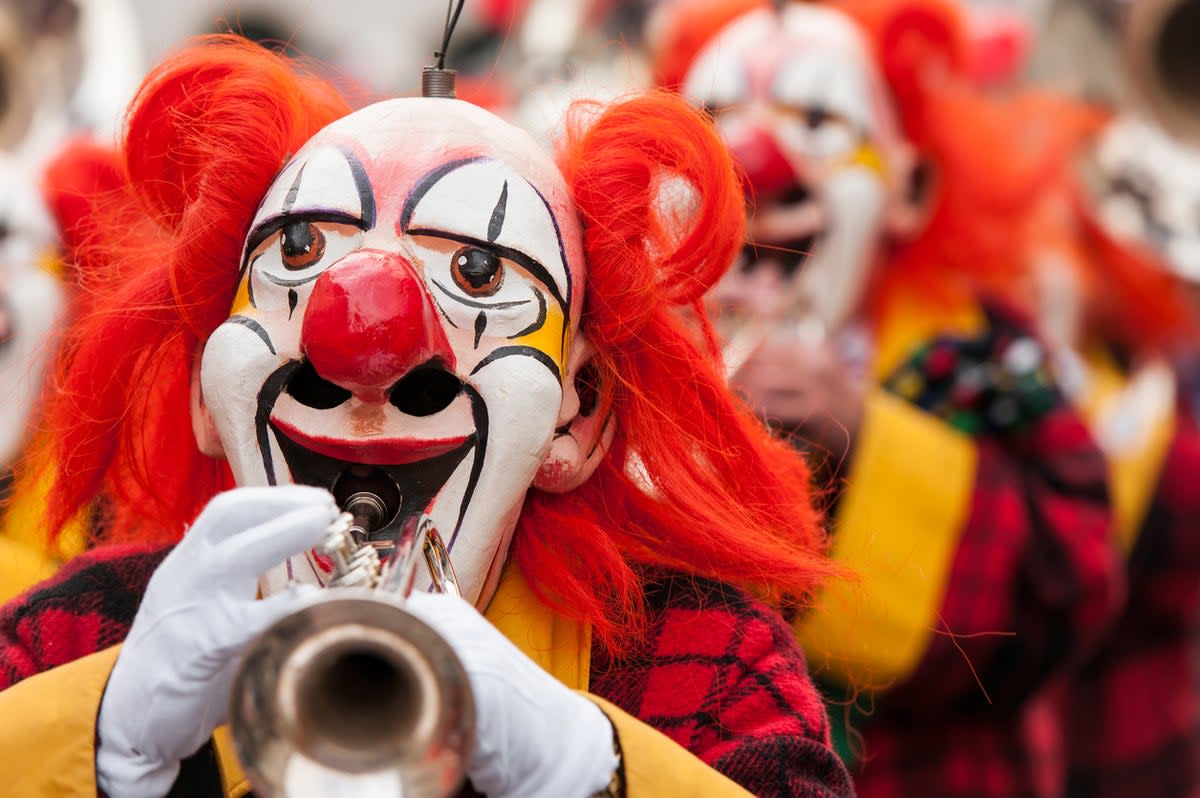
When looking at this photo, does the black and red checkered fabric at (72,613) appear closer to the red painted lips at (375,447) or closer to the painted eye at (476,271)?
the red painted lips at (375,447)

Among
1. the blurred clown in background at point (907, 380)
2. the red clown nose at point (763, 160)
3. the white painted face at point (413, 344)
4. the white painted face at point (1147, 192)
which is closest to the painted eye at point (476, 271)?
the white painted face at point (413, 344)

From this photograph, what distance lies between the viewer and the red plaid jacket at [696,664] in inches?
77.1

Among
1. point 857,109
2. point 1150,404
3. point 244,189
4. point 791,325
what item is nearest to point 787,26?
point 857,109

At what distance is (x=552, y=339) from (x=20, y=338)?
177 centimetres

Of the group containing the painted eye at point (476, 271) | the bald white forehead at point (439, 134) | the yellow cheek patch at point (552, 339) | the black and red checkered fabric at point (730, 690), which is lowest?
the black and red checkered fabric at point (730, 690)

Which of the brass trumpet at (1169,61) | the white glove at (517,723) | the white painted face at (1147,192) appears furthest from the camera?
the white painted face at (1147,192)

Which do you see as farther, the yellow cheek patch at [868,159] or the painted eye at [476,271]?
the yellow cheek patch at [868,159]

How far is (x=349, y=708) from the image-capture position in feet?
5.32

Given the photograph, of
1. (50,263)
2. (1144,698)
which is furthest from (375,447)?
(1144,698)

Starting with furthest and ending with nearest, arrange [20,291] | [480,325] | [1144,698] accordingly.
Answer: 1. [1144,698]
2. [20,291]
3. [480,325]

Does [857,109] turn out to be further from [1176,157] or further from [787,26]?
[1176,157]

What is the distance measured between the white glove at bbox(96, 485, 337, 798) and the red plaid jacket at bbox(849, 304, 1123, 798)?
6.03 ft

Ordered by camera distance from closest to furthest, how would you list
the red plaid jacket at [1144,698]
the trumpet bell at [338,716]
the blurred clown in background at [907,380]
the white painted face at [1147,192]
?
the trumpet bell at [338,716]
the blurred clown in background at [907,380]
the red plaid jacket at [1144,698]
the white painted face at [1147,192]

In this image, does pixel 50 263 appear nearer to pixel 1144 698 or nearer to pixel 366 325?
pixel 366 325
